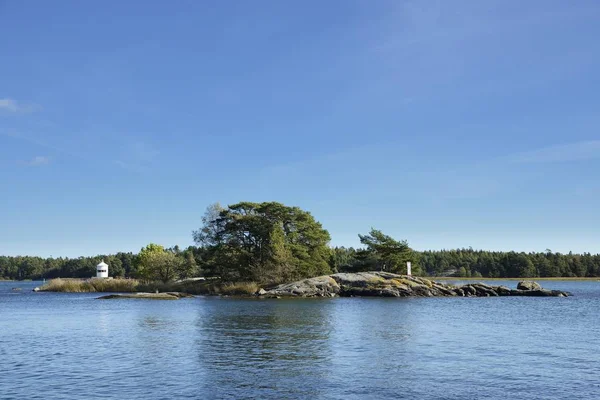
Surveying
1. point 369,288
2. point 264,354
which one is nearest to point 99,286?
point 369,288

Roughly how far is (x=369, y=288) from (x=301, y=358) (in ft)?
224

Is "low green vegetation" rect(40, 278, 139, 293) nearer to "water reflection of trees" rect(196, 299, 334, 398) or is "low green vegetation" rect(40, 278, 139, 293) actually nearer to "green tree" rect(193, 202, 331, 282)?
"green tree" rect(193, 202, 331, 282)

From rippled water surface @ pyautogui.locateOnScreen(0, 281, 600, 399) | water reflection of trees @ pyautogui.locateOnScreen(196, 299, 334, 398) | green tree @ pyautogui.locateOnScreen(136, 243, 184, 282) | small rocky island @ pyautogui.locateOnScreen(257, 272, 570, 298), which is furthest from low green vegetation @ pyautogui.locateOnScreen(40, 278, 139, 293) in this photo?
water reflection of trees @ pyautogui.locateOnScreen(196, 299, 334, 398)

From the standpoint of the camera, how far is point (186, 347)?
36.2m

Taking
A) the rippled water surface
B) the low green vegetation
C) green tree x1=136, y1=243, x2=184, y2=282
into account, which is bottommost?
the rippled water surface

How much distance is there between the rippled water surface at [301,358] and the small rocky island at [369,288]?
4060 cm

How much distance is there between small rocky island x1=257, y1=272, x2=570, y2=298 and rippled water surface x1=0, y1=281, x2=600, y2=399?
133 ft

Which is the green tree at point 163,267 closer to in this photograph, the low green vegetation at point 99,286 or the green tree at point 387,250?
the low green vegetation at point 99,286

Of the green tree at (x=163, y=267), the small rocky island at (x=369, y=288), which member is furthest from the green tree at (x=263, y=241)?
the green tree at (x=163, y=267)

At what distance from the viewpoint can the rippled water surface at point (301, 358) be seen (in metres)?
23.4

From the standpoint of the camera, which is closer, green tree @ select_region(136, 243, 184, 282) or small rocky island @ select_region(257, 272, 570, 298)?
small rocky island @ select_region(257, 272, 570, 298)

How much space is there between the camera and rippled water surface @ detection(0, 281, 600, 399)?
23.4 meters

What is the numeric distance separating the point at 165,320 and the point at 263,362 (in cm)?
2820

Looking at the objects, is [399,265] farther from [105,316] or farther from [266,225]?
[105,316]
